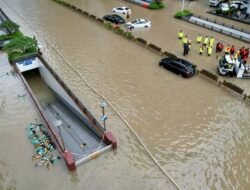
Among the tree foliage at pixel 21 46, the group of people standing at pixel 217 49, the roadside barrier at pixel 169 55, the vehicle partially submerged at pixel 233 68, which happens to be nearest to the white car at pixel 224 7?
the group of people standing at pixel 217 49

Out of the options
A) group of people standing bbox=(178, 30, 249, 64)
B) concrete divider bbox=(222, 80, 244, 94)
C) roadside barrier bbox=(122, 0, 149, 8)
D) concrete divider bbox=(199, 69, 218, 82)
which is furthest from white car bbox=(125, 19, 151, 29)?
concrete divider bbox=(222, 80, 244, 94)

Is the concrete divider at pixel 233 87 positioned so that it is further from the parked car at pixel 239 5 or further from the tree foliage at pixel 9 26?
the parked car at pixel 239 5

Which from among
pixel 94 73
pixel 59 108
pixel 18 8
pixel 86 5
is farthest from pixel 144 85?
pixel 18 8

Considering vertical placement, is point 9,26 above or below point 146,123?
above

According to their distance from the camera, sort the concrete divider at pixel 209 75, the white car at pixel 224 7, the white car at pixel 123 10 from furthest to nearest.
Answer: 1. the white car at pixel 224 7
2. the white car at pixel 123 10
3. the concrete divider at pixel 209 75

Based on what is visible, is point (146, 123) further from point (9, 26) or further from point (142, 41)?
point (9, 26)

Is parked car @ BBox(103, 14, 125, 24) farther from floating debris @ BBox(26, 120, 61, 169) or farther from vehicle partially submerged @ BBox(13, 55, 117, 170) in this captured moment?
floating debris @ BBox(26, 120, 61, 169)

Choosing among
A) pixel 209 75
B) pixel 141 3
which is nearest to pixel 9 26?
pixel 209 75

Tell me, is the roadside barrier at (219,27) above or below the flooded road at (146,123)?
above
